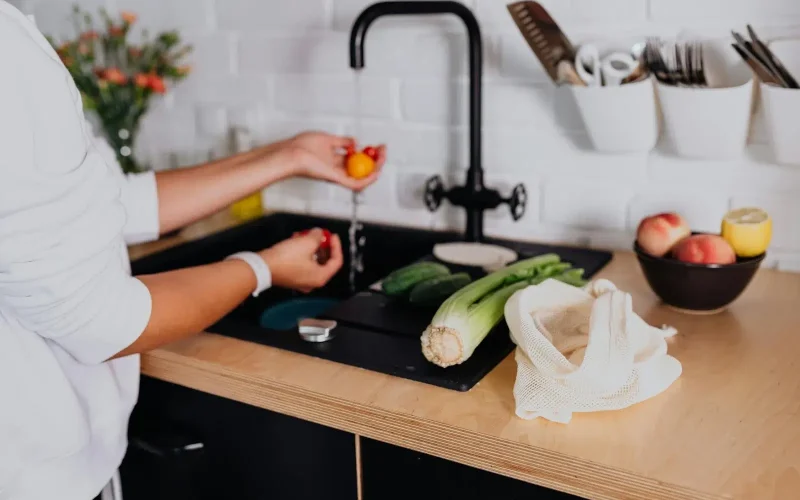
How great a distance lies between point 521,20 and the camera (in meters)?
1.23

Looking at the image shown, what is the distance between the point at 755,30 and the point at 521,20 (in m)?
0.34

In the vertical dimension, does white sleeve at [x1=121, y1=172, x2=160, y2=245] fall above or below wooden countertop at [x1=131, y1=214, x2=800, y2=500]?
above

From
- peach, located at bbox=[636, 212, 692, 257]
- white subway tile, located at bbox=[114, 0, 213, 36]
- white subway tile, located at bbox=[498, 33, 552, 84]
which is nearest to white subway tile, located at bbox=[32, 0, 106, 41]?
white subway tile, located at bbox=[114, 0, 213, 36]

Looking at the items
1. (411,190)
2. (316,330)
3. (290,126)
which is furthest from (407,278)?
(290,126)

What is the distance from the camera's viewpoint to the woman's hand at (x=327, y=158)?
4.40ft

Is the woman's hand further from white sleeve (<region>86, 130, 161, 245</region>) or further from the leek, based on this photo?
the leek

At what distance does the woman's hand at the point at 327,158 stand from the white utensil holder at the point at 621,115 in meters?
0.35

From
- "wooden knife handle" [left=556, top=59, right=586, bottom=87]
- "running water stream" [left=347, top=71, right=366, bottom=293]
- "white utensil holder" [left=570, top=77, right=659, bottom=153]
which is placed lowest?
"running water stream" [left=347, top=71, right=366, bottom=293]

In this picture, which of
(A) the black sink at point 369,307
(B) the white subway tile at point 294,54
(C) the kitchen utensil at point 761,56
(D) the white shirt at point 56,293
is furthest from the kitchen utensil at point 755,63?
(D) the white shirt at point 56,293

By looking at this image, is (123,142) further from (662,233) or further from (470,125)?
(662,233)

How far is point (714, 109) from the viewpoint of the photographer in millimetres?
1166

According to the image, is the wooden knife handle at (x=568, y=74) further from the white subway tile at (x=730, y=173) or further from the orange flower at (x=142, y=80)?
the orange flower at (x=142, y=80)

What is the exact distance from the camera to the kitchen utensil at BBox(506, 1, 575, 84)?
4.04 feet

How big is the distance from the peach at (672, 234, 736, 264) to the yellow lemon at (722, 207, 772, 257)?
12 mm
